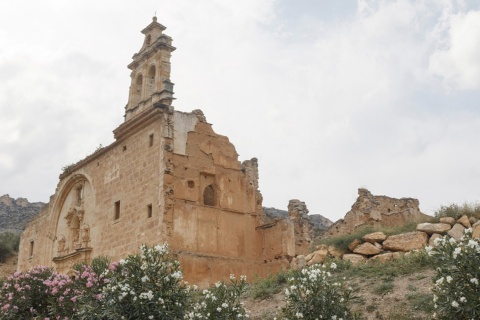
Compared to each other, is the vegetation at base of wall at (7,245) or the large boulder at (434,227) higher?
the vegetation at base of wall at (7,245)

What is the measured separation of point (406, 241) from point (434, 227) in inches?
32.4

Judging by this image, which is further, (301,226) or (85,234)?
(85,234)

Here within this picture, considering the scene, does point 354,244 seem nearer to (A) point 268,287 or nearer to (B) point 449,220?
(B) point 449,220

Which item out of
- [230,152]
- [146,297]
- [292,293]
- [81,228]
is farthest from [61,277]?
[81,228]

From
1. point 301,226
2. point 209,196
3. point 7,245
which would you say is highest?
point 7,245

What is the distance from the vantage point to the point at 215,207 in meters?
18.7

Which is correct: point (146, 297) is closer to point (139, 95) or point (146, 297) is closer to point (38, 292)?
point (38, 292)

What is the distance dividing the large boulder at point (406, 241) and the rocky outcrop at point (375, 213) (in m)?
2.79

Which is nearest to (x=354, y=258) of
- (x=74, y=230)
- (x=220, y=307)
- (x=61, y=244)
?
(x=220, y=307)

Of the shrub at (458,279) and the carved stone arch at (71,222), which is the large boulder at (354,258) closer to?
the shrub at (458,279)

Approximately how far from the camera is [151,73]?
2155 centimetres

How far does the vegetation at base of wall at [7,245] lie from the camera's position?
35819 mm

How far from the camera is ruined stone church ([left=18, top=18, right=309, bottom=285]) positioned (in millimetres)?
17766

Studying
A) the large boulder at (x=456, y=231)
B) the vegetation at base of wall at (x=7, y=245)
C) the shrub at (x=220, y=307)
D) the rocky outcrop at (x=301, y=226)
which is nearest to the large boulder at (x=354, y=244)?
the large boulder at (x=456, y=231)
